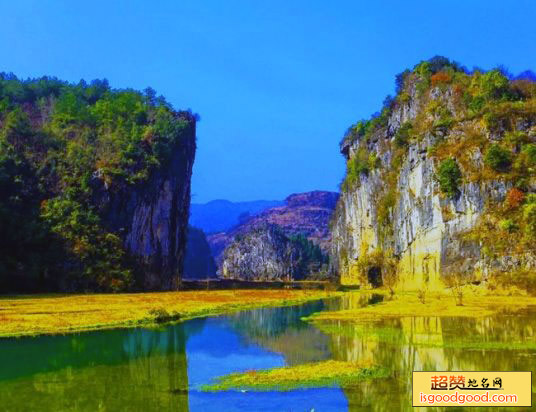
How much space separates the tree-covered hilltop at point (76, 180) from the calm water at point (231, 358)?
131 feet

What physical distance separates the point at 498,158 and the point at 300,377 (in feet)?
151

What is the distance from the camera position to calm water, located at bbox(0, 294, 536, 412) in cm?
1870

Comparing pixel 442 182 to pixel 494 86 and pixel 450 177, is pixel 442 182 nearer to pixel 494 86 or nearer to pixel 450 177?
pixel 450 177

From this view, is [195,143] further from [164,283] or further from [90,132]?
[164,283]

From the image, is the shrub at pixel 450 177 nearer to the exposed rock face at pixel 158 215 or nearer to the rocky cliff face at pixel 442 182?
the rocky cliff face at pixel 442 182

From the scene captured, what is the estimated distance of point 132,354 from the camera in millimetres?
27812

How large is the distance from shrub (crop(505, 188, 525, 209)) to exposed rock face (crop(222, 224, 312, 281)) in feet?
323

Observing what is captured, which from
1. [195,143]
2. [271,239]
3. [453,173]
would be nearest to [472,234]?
[453,173]

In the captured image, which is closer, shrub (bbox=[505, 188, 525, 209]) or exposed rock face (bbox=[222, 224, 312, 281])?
shrub (bbox=[505, 188, 525, 209])

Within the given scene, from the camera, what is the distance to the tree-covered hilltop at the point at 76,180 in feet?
249

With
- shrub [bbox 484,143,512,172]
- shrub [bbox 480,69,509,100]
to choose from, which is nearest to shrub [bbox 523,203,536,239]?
shrub [bbox 484,143,512,172]

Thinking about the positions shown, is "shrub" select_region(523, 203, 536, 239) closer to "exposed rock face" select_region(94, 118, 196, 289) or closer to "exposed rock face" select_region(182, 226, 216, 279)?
"exposed rock face" select_region(94, 118, 196, 289)

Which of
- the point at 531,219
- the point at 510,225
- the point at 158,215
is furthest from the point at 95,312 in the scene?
the point at 158,215

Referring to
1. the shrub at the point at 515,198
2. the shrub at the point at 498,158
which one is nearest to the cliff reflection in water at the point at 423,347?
the shrub at the point at 515,198
